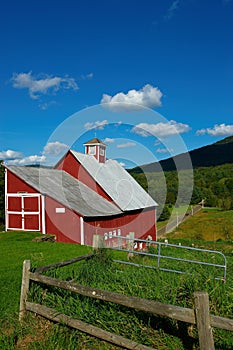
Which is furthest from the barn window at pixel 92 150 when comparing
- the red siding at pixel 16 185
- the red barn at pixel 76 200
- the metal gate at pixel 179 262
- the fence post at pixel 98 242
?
the fence post at pixel 98 242

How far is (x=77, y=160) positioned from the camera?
24656 millimetres

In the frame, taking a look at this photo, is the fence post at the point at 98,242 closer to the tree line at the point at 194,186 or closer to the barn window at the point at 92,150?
the barn window at the point at 92,150

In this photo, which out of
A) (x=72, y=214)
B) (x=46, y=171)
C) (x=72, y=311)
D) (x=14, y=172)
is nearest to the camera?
(x=72, y=311)

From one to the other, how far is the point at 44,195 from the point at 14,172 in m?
2.55

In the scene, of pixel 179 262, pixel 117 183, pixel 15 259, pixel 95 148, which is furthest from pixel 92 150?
pixel 179 262

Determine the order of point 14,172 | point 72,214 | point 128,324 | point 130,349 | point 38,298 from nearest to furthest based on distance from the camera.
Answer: point 130,349
point 128,324
point 38,298
point 72,214
point 14,172

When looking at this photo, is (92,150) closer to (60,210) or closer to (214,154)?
(60,210)

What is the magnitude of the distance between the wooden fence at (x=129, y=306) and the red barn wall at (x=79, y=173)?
18.7 metres

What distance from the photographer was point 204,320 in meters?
3.52

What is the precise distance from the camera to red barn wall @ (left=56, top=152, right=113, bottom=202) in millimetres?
24500

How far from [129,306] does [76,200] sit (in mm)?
17479

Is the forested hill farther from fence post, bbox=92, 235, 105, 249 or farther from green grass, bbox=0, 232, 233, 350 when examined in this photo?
green grass, bbox=0, 232, 233, 350

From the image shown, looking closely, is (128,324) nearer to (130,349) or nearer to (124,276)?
(130,349)

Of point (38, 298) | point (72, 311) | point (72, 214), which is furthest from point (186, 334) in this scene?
point (72, 214)
